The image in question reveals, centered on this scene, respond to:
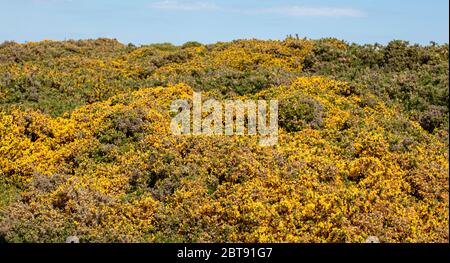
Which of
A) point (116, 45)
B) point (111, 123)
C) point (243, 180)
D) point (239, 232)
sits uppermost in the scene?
point (116, 45)

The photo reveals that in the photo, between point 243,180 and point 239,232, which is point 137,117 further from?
point 239,232

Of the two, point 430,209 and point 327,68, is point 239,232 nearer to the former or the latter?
point 430,209

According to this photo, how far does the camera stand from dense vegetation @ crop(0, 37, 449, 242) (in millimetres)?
11453

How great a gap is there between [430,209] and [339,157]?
293 centimetres

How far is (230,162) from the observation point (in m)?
13.6

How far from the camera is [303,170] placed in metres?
13.1

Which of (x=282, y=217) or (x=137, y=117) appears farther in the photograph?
(x=137, y=117)

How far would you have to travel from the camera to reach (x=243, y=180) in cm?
1294

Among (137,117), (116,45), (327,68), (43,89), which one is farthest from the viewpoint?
(116,45)

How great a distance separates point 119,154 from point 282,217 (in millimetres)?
6012

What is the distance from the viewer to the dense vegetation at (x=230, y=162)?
11.5 m
